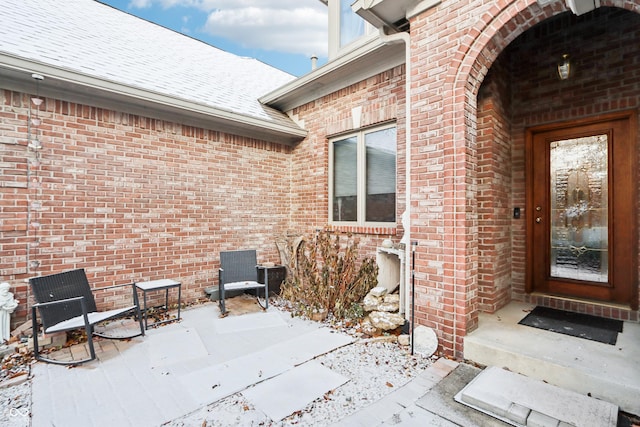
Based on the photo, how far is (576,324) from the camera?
3.05m

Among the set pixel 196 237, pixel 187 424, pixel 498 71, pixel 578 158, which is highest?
pixel 498 71

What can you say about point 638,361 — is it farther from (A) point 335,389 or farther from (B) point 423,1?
(B) point 423,1

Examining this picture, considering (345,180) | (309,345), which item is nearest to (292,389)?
(309,345)

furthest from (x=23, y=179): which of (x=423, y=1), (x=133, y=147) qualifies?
(x=423, y=1)

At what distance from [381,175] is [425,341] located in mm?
2496

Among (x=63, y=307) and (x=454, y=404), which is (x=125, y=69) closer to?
(x=63, y=307)

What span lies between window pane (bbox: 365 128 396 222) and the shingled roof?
5.04 ft

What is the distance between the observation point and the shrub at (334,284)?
13.2 feet

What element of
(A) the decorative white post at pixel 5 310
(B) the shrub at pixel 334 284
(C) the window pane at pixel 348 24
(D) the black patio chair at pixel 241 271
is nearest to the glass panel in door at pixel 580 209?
(B) the shrub at pixel 334 284

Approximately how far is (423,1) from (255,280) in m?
4.13

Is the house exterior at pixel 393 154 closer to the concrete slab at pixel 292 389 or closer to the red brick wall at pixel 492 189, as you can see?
the red brick wall at pixel 492 189

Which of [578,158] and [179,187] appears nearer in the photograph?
[578,158]

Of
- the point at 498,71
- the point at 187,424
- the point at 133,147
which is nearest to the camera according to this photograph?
the point at 187,424

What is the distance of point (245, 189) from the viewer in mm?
5281
